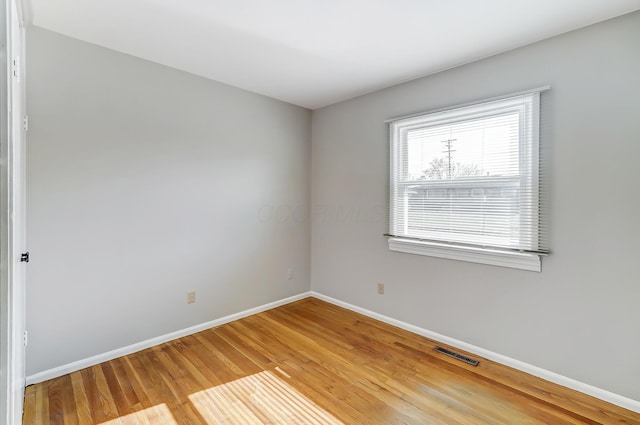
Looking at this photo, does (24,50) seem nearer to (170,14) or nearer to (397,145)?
(170,14)

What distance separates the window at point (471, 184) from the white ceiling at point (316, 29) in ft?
1.62

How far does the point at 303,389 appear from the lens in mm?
2080

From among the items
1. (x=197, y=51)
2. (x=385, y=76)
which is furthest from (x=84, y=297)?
(x=385, y=76)

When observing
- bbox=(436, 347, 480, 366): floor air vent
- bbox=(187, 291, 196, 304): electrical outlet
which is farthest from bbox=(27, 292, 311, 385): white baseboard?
bbox=(436, 347, 480, 366): floor air vent

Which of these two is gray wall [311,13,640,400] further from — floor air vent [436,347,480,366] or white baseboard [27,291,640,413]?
floor air vent [436,347,480,366]

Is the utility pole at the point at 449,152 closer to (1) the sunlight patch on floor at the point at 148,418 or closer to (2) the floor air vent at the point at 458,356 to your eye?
(2) the floor air vent at the point at 458,356

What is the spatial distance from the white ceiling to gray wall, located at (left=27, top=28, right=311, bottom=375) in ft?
1.00

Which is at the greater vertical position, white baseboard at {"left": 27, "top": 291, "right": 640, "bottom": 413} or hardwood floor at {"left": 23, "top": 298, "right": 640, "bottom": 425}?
white baseboard at {"left": 27, "top": 291, "right": 640, "bottom": 413}

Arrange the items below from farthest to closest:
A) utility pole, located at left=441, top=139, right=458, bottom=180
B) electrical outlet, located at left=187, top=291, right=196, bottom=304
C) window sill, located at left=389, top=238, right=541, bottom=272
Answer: electrical outlet, located at left=187, top=291, right=196, bottom=304 → utility pole, located at left=441, top=139, right=458, bottom=180 → window sill, located at left=389, top=238, right=541, bottom=272

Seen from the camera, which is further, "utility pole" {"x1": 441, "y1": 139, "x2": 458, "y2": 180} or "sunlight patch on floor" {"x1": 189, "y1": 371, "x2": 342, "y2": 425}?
"utility pole" {"x1": 441, "y1": 139, "x2": 458, "y2": 180}

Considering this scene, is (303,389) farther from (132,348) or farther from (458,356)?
(132,348)

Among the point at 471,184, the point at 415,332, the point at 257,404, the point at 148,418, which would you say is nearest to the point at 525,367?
the point at 415,332

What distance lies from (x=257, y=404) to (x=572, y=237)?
2.44m

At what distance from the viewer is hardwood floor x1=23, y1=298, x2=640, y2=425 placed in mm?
1812
